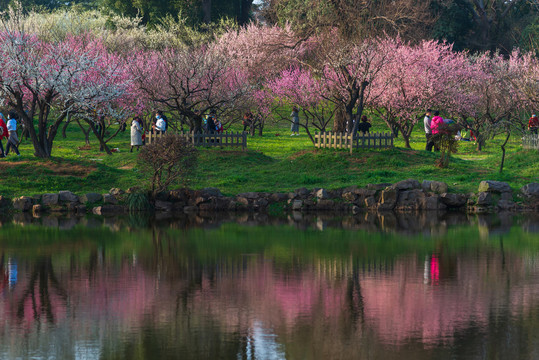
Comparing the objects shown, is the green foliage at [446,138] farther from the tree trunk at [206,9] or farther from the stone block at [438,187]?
the tree trunk at [206,9]

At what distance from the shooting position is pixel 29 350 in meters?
10.5

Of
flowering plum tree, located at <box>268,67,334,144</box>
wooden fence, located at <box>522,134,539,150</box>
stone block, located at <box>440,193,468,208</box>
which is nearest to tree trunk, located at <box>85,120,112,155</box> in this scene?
flowering plum tree, located at <box>268,67,334,144</box>

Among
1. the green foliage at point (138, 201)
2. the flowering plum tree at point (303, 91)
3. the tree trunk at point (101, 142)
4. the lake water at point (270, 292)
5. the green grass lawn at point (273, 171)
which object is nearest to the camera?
the lake water at point (270, 292)

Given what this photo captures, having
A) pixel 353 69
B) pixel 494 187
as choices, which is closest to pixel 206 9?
pixel 353 69

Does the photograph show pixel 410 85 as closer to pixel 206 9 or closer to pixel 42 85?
pixel 42 85

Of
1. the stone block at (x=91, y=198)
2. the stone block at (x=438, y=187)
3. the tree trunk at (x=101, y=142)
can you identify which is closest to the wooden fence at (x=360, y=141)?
the stone block at (x=438, y=187)

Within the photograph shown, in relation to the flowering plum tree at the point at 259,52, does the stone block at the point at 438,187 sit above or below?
below

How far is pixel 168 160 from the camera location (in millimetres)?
28516

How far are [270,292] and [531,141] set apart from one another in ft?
80.4

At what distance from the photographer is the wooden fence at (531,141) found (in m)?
35.3

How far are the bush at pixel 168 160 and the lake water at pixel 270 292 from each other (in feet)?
16.1

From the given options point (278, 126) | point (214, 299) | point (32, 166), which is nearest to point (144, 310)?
point (214, 299)

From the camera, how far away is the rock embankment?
2861 centimetres

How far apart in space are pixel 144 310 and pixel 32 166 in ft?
68.3
